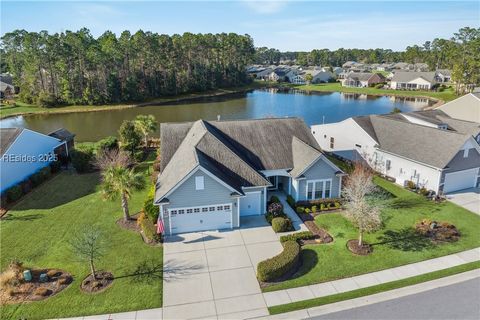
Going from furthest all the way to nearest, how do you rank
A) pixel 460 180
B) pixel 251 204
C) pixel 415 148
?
pixel 415 148
pixel 460 180
pixel 251 204

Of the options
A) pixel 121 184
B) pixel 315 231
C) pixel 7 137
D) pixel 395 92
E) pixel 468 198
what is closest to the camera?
pixel 315 231

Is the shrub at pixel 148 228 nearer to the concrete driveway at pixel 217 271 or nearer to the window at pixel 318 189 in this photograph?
the concrete driveway at pixel 217 271

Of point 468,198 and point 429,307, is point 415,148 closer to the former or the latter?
point 468,198

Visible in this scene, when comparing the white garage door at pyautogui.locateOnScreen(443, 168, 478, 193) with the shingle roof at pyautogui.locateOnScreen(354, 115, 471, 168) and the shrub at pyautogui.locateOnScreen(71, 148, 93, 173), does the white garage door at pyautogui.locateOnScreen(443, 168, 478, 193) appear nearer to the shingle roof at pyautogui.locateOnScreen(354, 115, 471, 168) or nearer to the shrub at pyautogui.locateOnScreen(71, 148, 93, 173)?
the shingle roof at pyautogui.locateOnScreen(354, 115, 471, 168)

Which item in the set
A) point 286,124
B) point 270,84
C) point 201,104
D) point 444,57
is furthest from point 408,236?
point 444,57

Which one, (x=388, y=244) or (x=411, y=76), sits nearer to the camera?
(x=388, y=244)

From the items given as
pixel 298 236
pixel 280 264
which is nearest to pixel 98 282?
pixel 280 264

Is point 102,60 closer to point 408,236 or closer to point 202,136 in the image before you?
point 202,136

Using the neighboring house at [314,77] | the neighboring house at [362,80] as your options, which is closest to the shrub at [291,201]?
the neighboring house at [362,80]
